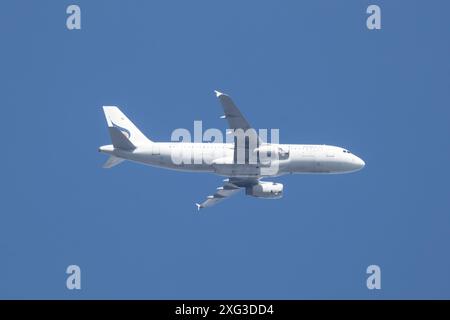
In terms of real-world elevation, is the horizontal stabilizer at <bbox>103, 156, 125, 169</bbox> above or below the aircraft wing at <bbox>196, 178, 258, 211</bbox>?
above

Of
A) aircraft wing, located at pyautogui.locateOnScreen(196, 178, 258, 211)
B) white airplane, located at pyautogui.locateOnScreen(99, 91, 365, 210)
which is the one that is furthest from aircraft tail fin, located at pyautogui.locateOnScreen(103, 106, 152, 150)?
aircraft wing, located at pyautogui.locateOnScreen(196, 178, 258, 211)

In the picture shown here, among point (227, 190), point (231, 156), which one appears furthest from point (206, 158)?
point (227, 190)

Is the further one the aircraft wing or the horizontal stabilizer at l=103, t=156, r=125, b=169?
the aircraft wing

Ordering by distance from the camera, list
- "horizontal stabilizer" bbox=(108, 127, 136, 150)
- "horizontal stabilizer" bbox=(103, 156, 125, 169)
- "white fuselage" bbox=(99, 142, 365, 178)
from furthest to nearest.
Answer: "horizontal stabilizer" bbox=(103, 156, 125, 169) → "white fuselage" bbox=(99, 142, 365, 178) → "horizontal stabilizer" bbox=(108, 127, 136, 150)

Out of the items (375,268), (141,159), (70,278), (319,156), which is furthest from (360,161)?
(70,278)

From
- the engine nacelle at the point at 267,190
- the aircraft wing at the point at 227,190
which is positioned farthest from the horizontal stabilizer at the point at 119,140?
the engine nacelle at the point at 267,190

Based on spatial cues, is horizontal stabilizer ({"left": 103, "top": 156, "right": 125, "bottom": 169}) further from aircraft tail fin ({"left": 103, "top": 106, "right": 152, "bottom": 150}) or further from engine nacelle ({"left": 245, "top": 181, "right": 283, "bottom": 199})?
engine nacelle ({"left": 245, "top": 181, "right": 283, "bottom": 199})

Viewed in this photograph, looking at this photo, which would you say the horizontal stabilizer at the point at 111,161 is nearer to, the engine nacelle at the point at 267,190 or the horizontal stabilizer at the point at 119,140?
the horizontal stabilizer at the point at 119,140

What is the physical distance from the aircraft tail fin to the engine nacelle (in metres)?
9.13

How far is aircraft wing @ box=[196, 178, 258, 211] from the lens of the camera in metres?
89.8

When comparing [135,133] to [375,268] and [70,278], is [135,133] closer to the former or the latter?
[70,278]

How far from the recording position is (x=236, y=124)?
8338cm

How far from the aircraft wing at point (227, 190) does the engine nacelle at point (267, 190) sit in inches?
25.1

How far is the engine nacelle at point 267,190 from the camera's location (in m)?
88.9
